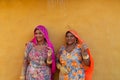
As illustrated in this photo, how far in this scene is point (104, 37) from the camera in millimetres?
5672

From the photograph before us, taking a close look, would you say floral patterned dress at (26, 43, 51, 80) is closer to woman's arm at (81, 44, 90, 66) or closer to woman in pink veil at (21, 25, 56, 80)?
woman in pink veil at (21, 25, 56, 80)

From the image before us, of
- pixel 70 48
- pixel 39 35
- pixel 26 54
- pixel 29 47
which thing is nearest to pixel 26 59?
pixel 26 54

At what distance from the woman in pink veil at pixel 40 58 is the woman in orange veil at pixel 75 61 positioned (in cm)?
21

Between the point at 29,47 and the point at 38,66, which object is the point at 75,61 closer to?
the point at 38,66

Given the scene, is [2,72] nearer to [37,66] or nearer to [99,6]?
[37,66]

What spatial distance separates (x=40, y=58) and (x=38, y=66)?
0.15m

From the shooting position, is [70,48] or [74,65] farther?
[70,48]

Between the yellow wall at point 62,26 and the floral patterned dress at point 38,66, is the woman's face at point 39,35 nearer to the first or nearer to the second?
the floral patterned dress at point 38,66

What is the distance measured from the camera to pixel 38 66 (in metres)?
5.43

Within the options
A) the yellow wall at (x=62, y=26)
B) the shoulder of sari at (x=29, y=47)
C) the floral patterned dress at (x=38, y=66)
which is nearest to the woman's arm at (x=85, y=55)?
the yellow wall at (x=62, y=26)

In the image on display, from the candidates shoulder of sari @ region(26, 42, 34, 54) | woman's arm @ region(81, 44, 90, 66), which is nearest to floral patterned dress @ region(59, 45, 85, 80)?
woman's arm @ region(81, 44, 90, 66)

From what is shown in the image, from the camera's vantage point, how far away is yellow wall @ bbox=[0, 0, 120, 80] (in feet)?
18.6

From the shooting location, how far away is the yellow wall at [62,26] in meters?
5.66

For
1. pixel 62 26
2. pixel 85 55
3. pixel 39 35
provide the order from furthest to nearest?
pixel 62 26 < pixel 39 35 < pixel 85 55
